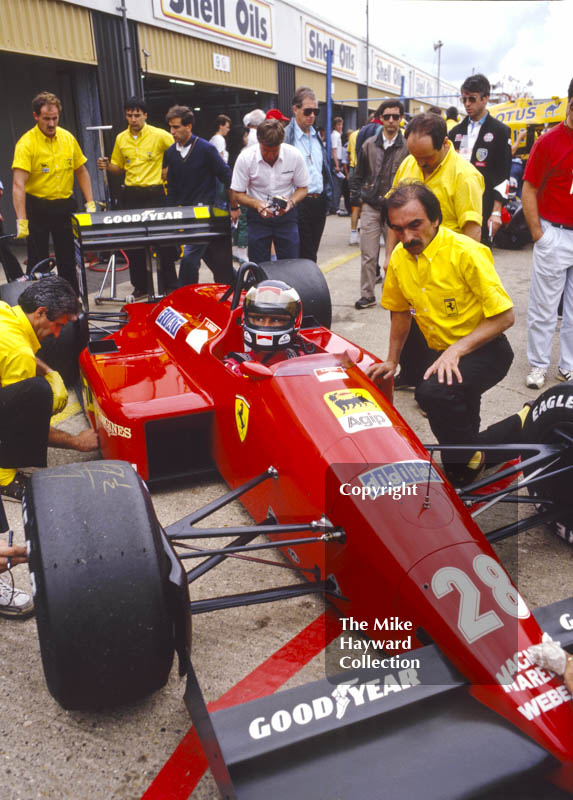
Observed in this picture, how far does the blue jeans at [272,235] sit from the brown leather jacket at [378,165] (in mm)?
1271

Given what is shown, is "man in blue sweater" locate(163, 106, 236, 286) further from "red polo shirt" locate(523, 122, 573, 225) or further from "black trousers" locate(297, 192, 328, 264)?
"red polo shirt" locate(523, 122, 573, 225)

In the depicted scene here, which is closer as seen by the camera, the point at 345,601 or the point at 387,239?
the point at 345,601

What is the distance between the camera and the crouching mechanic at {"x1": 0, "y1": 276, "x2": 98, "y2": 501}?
10.7 feet

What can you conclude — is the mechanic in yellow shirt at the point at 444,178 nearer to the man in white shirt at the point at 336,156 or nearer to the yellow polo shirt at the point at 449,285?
the yellow polo shirt at the point at 449,285

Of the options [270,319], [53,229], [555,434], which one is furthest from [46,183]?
[555,434]

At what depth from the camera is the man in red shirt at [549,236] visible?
4.60 meters

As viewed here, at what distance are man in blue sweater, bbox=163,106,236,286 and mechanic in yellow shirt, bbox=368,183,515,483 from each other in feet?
10.7

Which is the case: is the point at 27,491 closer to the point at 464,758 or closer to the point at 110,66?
the point at 464,758

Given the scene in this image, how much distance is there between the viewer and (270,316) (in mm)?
3139

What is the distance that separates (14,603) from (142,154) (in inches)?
225

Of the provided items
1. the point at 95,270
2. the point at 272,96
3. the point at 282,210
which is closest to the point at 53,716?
the point at 282,210

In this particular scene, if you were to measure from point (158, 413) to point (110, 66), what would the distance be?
9.15 metres

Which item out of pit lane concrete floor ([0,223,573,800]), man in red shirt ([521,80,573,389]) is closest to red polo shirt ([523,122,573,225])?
man in red shirt ([521,80,573,389])

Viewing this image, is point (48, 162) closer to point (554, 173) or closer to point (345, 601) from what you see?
point (554, 173)
